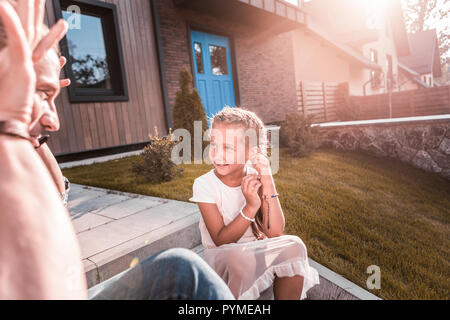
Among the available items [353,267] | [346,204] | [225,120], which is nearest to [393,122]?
[346,204]

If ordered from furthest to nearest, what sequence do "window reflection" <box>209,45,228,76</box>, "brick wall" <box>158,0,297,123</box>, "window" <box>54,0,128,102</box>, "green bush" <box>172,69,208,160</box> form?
"window reflection" <box>209,45,228,76</box>
"brick wall" <box>158,0,297,123</box>
"green bush" <box>172,69,208,160</box>
"window" <box>54,0,128,102</box>

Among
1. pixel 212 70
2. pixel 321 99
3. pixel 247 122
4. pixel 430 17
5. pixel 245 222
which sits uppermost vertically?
pixel 430 17

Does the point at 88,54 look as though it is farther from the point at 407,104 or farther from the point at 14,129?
the point at 407,104

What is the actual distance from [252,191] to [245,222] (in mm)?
180

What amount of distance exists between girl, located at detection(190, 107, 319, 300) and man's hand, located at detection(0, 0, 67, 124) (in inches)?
47.2

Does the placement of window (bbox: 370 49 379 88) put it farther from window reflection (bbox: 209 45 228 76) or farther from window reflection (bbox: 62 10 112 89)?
→ window reflection (bbox: 62 10 112 89)

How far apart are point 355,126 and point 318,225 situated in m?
4.88

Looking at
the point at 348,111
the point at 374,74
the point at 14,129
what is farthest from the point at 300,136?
the point at 374,74

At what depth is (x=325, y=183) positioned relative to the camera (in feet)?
15.7

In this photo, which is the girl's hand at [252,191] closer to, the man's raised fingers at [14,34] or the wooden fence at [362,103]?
the man's raised fingers at [14,34]

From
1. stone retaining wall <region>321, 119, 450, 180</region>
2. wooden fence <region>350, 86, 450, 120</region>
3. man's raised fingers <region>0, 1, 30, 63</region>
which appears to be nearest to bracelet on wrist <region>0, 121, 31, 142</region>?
man's raised fingers <region>0, 1, 30, 63</region>

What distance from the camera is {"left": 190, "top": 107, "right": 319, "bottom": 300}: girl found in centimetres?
159

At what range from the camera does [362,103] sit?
1504 cm
